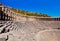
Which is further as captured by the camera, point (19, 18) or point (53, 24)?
point (19, 18)

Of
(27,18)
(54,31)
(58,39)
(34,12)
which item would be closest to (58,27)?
(54,31)

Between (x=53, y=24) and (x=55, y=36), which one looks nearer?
(x=55, y=36)

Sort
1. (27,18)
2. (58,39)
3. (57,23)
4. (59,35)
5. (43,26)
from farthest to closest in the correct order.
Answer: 1. (27,18)
2. (57,23)
3. (43,26)
4. (59,35)
5. (58,39)

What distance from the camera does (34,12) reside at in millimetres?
29438

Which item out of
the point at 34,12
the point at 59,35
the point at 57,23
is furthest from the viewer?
the point at 34,12

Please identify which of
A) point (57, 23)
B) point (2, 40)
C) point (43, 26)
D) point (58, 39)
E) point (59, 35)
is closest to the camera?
point (2, 40)

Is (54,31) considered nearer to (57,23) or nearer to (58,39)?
(58,39)

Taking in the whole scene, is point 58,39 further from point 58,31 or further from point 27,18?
point 27,18

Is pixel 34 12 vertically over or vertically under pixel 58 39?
over

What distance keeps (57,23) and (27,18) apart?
221 inches

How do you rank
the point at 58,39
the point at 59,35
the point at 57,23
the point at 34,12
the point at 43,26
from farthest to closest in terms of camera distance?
the point at 34,12
the point at 57,23
the point at 43,26
the point at 59,35
the point at 58,39

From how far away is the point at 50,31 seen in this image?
1473 centimetres

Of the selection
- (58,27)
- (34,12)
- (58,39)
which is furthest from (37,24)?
(34,12)

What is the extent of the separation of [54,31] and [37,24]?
6.54 ft
